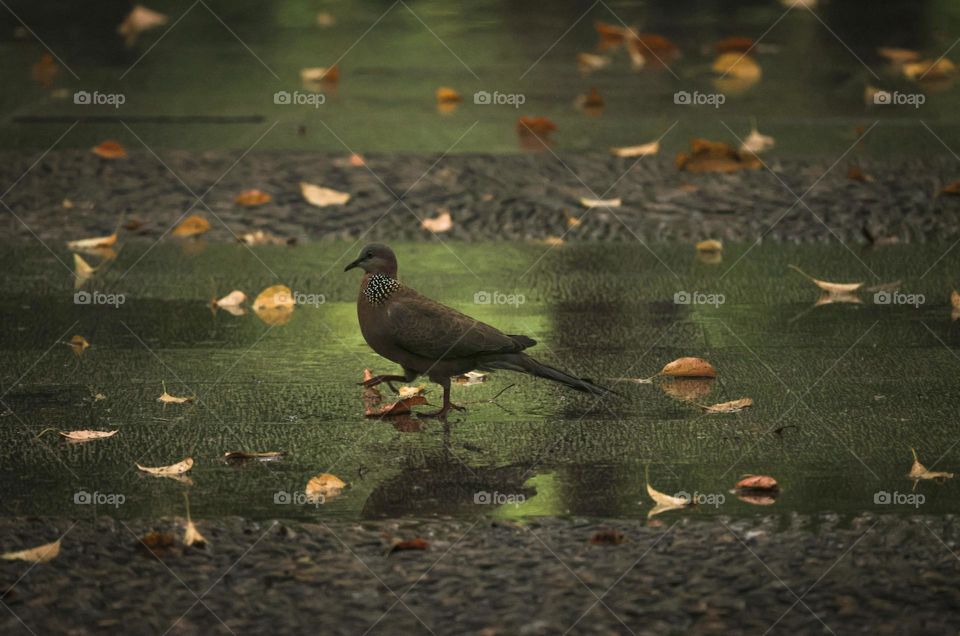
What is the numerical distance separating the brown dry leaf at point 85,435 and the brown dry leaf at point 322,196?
3.60m

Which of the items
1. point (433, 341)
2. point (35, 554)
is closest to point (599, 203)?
point (433, 341)

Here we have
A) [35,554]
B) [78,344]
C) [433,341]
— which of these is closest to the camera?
[35,554]

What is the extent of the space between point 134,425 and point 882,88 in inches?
303

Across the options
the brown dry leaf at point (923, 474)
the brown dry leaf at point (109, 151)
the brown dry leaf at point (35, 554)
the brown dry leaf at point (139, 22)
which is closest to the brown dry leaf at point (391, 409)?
the brown dry leaf at point (35, 554)

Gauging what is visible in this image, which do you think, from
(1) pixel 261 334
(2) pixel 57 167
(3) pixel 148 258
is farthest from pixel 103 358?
(2) pixel 57 167

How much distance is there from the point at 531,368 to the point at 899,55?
309 inches

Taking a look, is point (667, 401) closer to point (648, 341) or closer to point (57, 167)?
point (648, 341)

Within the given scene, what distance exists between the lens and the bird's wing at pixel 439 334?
19.1 feet

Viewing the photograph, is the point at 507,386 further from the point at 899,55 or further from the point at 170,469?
the point at 899,55

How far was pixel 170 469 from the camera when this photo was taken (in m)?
5.33

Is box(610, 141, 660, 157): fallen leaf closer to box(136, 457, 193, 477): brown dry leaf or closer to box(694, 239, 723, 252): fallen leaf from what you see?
box(694, 239, 723, 252): fallen leaf

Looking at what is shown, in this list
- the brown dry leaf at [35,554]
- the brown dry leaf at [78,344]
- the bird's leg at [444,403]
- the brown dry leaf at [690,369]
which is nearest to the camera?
the brown dry leaf at [35,554]

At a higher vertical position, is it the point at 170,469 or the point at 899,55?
the point at 899,55

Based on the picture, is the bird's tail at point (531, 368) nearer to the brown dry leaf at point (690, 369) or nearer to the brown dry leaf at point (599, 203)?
the brown dry leaf at point (690, 369)
